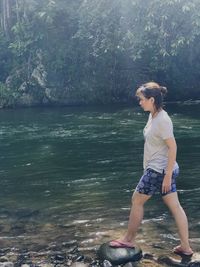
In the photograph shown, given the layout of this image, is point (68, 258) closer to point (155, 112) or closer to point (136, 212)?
point (136, 212)

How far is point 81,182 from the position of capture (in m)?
11.3

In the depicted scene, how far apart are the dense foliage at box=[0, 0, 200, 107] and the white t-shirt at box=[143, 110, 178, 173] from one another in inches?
863

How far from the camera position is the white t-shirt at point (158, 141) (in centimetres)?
592

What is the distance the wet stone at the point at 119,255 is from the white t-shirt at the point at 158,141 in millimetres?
1275

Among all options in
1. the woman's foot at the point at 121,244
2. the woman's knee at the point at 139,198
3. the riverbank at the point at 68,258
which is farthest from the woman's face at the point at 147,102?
the riverbank at the point at 68,258

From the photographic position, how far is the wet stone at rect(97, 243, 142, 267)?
6406mm

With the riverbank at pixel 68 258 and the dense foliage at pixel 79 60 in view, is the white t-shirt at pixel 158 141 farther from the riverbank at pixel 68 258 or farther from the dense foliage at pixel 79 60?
the dense foliage at pixel 79 60

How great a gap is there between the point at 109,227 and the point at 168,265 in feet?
6.17

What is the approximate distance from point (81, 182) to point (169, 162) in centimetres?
554

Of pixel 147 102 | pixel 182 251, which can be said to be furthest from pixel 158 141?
pixel 182 251

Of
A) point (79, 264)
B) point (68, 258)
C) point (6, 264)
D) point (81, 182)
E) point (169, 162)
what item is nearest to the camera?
point (169, 162)

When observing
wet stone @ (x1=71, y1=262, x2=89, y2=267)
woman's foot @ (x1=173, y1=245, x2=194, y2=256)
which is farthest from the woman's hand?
wet stone @ (x1=71, y1=262, x2=89, y2=267)

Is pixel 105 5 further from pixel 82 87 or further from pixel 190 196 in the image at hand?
pixel 190 196

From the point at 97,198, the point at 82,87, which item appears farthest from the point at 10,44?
the point at 97,198
